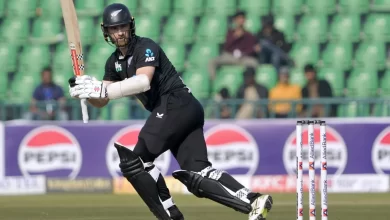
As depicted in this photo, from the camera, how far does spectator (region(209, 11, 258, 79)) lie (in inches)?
602

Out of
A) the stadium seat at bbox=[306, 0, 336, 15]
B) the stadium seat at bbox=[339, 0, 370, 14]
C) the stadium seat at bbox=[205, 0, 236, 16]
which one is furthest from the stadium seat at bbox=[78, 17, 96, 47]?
the stadium seat at bbox=[339, 0, 370, 14]

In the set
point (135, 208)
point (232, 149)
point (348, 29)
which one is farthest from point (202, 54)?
point (135, 208)

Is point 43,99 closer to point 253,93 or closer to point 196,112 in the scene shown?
point 253,93

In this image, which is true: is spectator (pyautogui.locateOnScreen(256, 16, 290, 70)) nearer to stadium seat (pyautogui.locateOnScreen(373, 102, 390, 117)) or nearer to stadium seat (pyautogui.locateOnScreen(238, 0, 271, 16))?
stadium seat (pyautogui.locateOnScreen(238, 0, 271, 16))

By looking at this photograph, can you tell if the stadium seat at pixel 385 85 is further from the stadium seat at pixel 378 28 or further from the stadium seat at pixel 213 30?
the stadium seat at pixel 213 30

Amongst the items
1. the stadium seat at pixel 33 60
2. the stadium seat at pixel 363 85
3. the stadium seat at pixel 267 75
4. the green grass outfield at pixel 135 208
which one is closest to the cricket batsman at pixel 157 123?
the green grass outfield at pixel 135 208

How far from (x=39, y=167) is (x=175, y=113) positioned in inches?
255

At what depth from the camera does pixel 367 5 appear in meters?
16.5

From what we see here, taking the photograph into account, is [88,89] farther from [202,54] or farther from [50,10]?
[50,10]

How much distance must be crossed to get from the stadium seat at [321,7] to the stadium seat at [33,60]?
4680 millimetres

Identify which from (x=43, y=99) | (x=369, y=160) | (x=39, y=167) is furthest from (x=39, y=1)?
(x=369, y=160)

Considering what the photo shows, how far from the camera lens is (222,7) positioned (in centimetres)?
1673

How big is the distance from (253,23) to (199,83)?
1636mm

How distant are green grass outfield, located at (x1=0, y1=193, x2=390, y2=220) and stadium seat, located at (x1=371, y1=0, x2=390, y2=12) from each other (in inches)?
176
